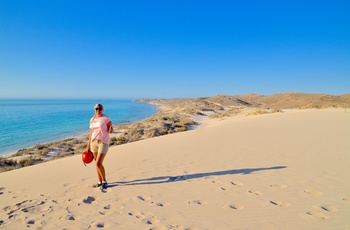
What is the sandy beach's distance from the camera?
11.1 feet

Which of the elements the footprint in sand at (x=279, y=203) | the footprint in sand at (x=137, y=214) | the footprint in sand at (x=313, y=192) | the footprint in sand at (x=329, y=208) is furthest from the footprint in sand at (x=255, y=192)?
the footprint in sand at (x=137, y=214)

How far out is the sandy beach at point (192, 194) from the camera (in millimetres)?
3391

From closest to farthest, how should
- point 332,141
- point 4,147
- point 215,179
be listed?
point 215,179, point 332,141, point 4,147

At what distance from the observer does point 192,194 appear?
14.6 feet

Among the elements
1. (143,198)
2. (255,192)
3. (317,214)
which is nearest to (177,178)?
(143,198)

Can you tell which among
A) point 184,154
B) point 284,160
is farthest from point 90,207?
point 284,160

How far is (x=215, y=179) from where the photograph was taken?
5.29 m

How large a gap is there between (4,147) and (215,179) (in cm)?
1705

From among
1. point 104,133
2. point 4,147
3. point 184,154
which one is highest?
point 104,133

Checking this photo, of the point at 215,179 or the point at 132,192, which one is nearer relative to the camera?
the point at 132,192

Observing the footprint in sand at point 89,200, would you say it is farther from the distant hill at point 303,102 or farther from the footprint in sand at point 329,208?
the distant hill at point 303,102

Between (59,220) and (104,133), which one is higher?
(104,133)

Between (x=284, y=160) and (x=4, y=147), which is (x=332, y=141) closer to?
(x=284, y=160)

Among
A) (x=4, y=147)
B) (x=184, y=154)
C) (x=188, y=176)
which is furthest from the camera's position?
(x=4, y=147)
